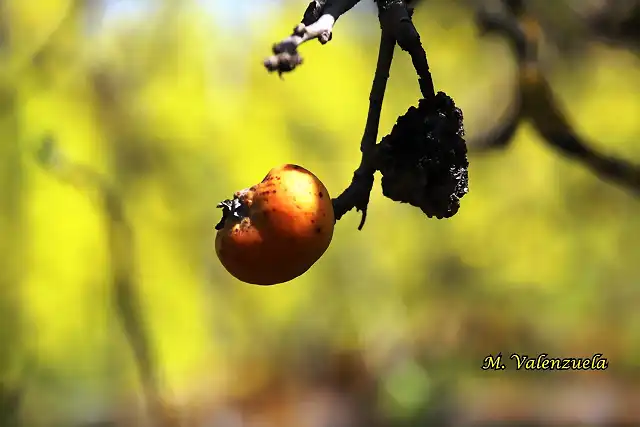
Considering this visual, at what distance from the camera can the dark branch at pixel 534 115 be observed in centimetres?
83

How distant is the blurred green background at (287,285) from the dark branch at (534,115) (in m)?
0.73

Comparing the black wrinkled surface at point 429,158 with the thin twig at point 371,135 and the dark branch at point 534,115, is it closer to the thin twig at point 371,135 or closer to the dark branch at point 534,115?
the thin twig at point 371,135

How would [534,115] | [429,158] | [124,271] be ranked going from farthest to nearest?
[124,271]
[534,115]
[429,158]

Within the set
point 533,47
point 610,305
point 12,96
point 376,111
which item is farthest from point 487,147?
point 12,96

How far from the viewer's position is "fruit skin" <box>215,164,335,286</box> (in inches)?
12.5

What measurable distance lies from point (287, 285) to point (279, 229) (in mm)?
1636

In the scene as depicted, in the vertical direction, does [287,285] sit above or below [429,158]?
above

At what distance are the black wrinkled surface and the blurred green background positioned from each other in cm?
138

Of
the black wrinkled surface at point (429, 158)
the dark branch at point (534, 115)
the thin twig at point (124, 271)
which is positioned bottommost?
the black wrinkled surface at point (429, 158)

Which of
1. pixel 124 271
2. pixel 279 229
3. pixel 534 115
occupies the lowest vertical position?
pixel 279 229

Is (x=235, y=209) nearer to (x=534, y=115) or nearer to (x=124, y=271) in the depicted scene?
(x=534, y=115)

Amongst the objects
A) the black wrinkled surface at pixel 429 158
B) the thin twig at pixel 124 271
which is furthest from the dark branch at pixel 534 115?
the thin twig at pixel 124 271

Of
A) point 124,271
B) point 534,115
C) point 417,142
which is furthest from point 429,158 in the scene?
point 124,271

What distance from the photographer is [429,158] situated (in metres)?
0.32
